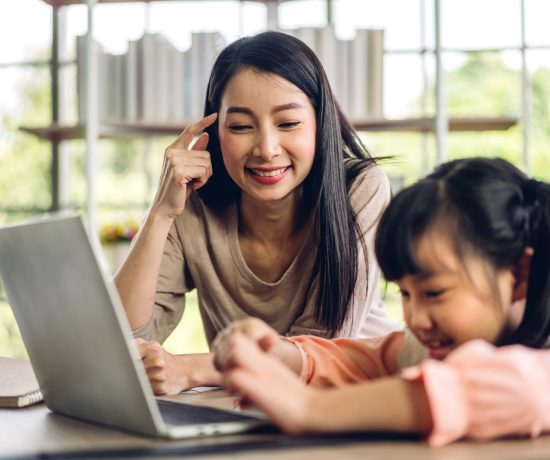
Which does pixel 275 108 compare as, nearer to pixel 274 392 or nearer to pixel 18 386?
pixel 18 386

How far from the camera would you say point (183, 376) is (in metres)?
1.31

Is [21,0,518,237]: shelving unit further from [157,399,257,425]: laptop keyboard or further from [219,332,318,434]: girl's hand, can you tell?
[219,332,318,434]: girl's hand

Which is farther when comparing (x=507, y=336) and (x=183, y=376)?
(x=183, y=376)

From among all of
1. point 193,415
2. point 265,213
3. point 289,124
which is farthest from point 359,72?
point 193,415

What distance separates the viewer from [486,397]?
0.81 metres

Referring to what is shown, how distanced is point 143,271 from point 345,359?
0.64 meters

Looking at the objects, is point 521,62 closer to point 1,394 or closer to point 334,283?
point 334,283

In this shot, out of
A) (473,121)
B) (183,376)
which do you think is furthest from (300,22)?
(183,376)

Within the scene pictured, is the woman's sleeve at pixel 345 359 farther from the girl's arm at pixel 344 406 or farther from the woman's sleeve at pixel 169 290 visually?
the woman's sleeve at pixel 169 290

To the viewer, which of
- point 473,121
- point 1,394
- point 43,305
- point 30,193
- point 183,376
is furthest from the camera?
point 30,193

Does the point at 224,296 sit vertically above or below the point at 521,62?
below

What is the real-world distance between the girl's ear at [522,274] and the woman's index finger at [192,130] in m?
0.91

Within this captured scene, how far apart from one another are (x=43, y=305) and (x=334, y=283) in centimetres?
81

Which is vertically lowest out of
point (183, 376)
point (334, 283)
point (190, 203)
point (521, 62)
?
point (183, 376)
